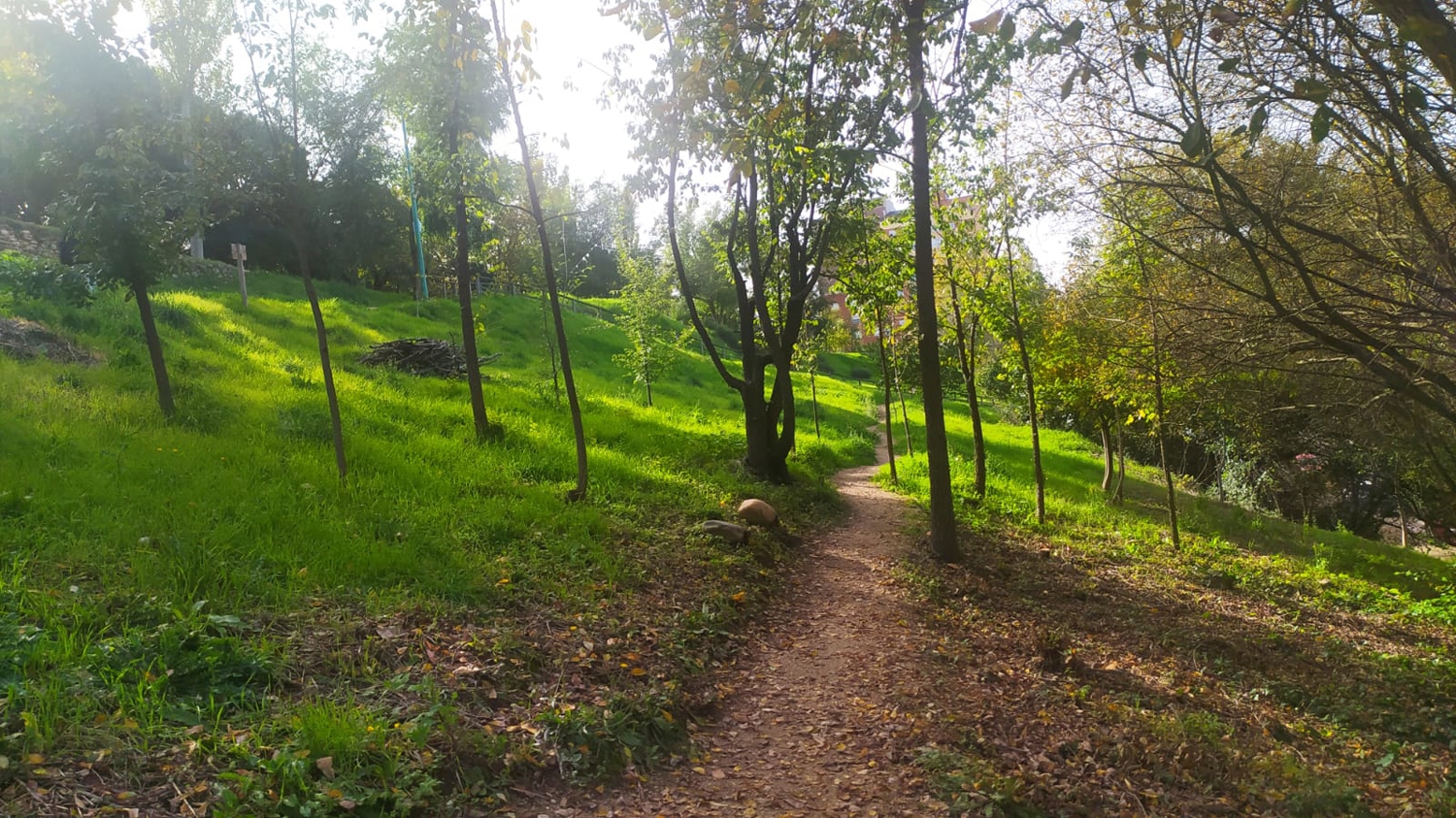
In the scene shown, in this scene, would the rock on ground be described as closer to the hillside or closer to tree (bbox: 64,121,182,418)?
the hillside

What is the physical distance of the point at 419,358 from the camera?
1680cm

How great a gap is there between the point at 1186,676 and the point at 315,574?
7.53 meters

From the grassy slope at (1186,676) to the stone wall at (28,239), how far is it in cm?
2137

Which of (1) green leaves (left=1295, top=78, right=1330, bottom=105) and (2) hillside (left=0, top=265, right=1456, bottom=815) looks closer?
(1) green leaves (left=1295, top=78, right=1330, bottom=105)

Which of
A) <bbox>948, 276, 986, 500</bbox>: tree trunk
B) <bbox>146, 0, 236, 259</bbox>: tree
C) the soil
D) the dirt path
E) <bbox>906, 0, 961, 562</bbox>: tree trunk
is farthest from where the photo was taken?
<bbox>948, 276, 986, 500</bbox>: tree trunk

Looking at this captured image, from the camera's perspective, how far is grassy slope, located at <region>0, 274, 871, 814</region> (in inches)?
153

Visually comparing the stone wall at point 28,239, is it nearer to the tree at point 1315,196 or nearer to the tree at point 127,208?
the tree at point 127,208

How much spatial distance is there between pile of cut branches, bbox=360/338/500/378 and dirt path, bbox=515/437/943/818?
36.9 ft

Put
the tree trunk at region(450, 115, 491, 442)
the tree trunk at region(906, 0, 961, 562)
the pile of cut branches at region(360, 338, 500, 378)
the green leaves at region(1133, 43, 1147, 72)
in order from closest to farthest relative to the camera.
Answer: the green leaves at region(1133, 43, 1147, 72)
the tree trunk at region(906, 0, 961, 562)
the tree trunk at region(450, 115, 491, 442)
the pile of cut branches at region(360, 338, 500, 378)

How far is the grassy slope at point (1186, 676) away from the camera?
4.58m

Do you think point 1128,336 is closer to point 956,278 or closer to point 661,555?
point 956,278

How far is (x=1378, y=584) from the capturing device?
1193 centimetres

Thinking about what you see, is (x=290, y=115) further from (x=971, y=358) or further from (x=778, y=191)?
(x=971, y=358)

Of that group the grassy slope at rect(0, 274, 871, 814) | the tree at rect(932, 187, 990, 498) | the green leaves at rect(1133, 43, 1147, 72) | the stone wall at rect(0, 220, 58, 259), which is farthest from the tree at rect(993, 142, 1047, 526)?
the stone wall at rect(0, 220, 58, 259)
